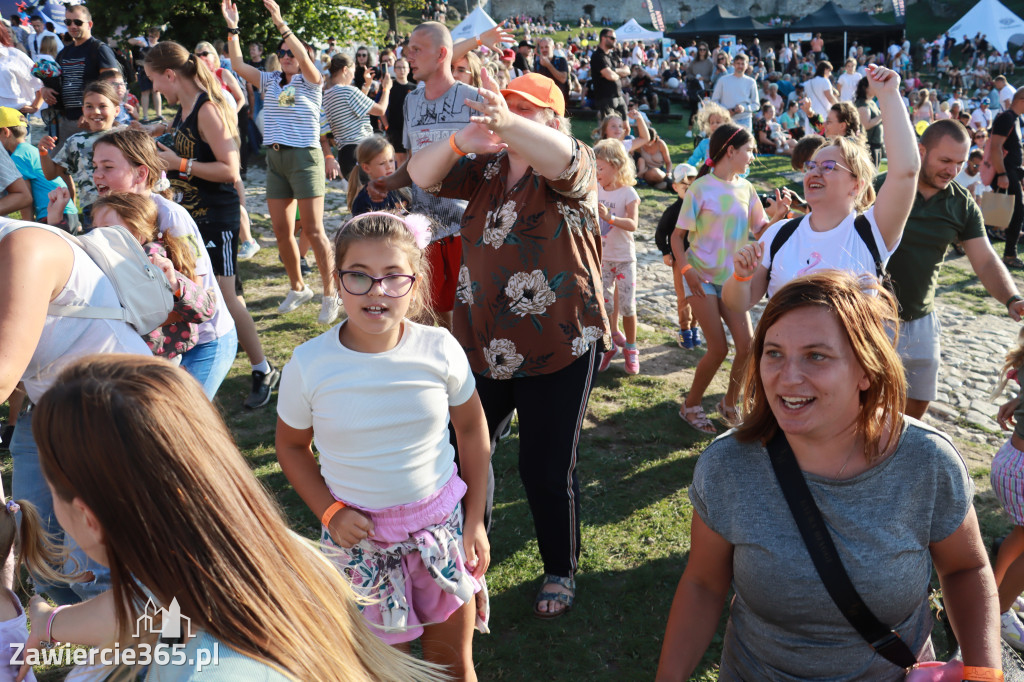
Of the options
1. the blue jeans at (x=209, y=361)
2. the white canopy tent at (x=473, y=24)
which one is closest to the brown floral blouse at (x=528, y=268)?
the blue jeans at (x=209, y=361)

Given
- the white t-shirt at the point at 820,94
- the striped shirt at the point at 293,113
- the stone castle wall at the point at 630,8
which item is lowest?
the striped shirt at the point at 293,113

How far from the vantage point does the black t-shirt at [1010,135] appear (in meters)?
9.87

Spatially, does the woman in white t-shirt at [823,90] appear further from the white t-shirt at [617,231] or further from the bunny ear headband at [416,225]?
the bunny ear headband at [416,225]

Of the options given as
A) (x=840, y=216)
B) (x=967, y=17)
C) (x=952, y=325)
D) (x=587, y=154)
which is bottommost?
(x=952, y=325)

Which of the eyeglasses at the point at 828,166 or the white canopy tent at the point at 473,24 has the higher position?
the white canopy tent at the point at 473,24

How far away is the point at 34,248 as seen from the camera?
222 centimetres

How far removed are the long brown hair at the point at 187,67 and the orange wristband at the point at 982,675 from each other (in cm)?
468

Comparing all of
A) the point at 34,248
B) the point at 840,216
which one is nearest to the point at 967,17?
the point at 840,216

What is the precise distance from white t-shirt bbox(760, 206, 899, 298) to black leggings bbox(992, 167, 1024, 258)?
8254 mm

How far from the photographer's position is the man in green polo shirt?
383cm

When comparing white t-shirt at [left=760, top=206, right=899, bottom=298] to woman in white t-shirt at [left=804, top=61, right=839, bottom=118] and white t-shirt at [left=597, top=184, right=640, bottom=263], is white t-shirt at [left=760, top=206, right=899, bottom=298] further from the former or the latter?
woman in white t-shirt at [left=804, top=61, right=839, bottom=118]

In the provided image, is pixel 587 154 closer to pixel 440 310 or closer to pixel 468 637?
pixel 440 310

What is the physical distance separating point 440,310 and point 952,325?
6.11 metres

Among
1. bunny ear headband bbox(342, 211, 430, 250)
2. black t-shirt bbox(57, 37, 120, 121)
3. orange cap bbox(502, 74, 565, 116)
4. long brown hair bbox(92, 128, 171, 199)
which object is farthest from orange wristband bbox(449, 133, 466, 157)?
black t-shirt bbox(57, 37, 120, 121)
